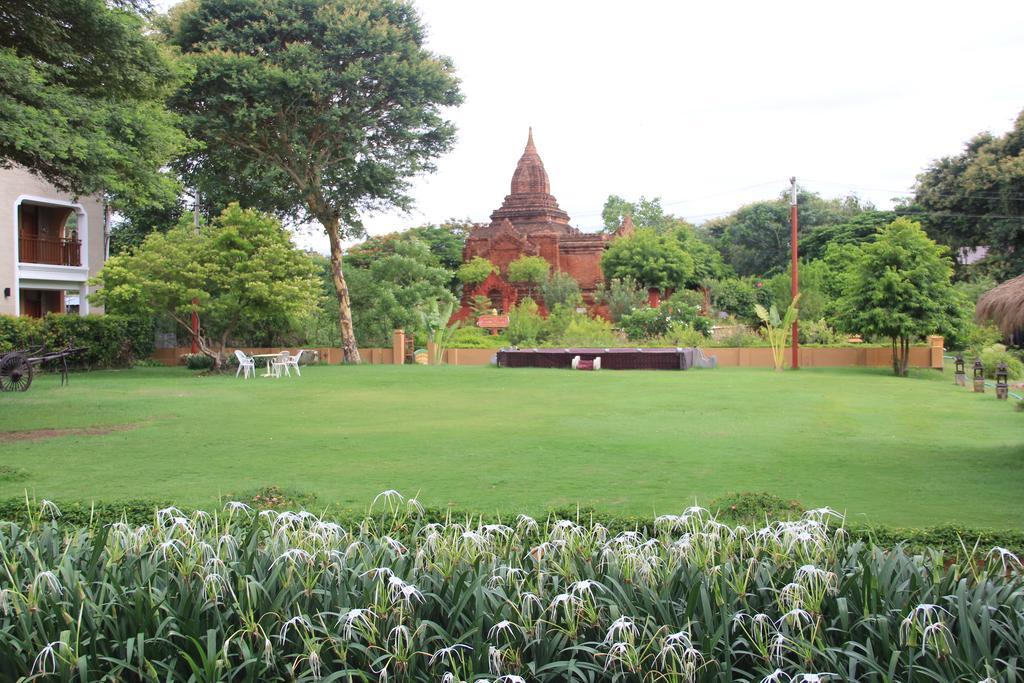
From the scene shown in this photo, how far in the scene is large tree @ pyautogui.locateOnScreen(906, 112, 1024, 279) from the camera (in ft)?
103

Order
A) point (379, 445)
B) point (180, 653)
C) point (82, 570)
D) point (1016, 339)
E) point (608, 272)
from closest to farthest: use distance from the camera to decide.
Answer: point (180, 653), point (82, 570), point (379, 445), point (1016, 339), point (608, 272)

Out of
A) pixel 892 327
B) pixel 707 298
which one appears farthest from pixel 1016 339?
pixel 707 298

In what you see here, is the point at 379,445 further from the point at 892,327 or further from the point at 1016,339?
the point at 1016,339

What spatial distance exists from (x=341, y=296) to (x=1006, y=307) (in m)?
22.5

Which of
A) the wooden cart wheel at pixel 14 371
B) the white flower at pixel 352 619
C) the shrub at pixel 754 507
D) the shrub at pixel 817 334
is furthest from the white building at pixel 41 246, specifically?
the white flower at pixel 352 619

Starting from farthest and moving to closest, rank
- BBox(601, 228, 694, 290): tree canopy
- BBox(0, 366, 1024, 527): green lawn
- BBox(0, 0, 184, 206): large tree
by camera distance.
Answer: BBox(601, 228, 694, 290): tree canopy → BBox(0, 0, 184, 206): large tree → BBox(0, 366, 1024, 527): green lawn

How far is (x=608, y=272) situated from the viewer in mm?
39438

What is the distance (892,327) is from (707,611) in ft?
69.7

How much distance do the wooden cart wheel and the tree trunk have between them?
11867mm

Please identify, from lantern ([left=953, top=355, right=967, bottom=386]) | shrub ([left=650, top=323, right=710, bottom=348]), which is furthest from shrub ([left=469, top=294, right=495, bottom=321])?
lantern ([left=953, top=355, right=967, bottom=386])

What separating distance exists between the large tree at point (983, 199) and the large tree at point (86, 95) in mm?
29258

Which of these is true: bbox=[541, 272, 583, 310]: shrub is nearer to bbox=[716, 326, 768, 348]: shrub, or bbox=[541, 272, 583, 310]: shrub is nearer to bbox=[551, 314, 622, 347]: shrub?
bbox=[551, 314, 622, 347]: shrub

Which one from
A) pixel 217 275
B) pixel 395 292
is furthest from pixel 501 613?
pixel 395 292

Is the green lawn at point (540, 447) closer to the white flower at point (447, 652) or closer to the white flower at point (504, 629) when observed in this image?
the white flower at point (504, 629)
